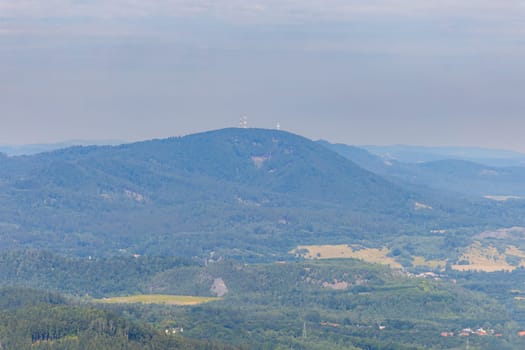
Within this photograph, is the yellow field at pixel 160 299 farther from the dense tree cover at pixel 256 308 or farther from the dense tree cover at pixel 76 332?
the dense tree cover at pixel 76 332

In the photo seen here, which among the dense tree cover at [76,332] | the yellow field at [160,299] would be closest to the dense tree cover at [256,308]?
the dense tree cover at [76,332]

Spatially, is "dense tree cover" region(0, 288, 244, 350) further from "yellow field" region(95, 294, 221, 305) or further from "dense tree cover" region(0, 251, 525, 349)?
"yellow field" region(95, 294, 221, 305)

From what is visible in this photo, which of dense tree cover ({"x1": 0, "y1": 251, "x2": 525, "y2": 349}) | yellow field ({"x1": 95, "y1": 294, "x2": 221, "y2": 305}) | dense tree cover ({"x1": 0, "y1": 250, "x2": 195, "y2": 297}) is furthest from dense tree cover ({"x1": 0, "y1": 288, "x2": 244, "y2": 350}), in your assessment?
dense tree cover ({"x1": 0, "y1": 250, "x2": 195, "y2": 297})

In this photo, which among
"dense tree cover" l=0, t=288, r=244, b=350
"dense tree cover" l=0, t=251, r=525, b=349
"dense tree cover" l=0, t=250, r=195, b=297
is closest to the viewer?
"dense tree cover" l=0, t=288, r=244, b=350

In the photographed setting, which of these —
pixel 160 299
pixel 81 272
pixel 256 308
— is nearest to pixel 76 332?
pixel 256 308

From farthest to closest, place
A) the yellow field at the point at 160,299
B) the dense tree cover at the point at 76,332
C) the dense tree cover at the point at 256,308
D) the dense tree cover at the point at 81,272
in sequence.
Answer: the dense tree cover at the point at 81,272, the yellow field at the point at 160,299, the dense tree cover at the point at 256,308, the dense tree cover at the point at 76,332

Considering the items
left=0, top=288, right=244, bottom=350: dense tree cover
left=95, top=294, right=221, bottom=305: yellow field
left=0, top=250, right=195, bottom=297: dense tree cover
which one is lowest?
left=95, top=294, right=221, bottom=305: yellow field

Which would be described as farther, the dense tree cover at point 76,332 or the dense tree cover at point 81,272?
the dense tree cover at point 81,272

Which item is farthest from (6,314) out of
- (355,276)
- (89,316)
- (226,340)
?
(355,276)

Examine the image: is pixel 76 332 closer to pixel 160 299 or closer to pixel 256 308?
pixel 256 308
